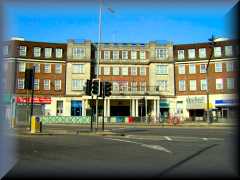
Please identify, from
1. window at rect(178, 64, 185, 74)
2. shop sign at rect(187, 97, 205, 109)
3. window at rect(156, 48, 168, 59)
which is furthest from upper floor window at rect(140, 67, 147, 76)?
shop sign at rect(187, 97, 205, 109)

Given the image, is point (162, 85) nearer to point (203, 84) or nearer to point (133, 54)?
point (203, 84)

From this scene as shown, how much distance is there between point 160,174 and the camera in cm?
782

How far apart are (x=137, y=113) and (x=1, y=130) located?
5709 centimetres

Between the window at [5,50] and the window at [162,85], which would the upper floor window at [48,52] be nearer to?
the window at [162,85]

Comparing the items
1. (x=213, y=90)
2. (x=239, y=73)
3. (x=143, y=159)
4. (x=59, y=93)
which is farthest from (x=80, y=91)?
(x=239, y=73)

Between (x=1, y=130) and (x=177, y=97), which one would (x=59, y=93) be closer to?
(x=177, y=97)

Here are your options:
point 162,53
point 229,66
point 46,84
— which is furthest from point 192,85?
point 229,66

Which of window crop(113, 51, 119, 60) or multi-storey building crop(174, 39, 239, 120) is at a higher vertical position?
window crop(113, 51, 119, 60)

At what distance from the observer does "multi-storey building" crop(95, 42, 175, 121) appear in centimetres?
6350

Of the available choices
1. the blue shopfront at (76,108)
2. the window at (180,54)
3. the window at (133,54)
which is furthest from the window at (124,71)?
the window at (180,54)

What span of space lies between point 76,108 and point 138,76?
46.0 ft

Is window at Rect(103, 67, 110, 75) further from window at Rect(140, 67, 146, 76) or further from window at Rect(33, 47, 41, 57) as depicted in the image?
window at Rect(33, 47, 41, 57)

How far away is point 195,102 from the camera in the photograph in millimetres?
64125

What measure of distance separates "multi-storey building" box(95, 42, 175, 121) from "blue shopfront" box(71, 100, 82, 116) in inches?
202
